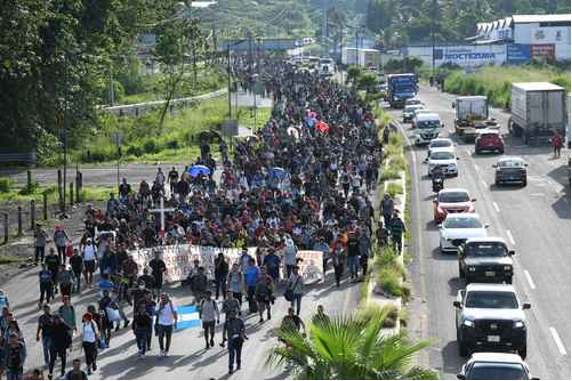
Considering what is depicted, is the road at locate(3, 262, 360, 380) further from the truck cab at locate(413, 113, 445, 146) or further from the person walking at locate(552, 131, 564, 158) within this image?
the truck cab at locate(413, 113, 445, 146)

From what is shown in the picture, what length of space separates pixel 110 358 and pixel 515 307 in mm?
8096

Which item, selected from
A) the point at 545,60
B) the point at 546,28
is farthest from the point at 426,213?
the point at 546,28

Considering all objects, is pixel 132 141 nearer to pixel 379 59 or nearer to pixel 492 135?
pixel 492 135

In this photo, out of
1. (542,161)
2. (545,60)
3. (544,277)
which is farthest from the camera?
(545,60)

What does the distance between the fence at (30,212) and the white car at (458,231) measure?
15.1 m

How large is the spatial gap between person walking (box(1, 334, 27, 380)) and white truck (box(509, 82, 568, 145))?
134ft

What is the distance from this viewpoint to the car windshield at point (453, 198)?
41.8 m

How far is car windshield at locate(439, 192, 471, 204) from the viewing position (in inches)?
1647

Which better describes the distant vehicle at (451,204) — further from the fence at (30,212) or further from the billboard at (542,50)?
the billboard at (542,50)

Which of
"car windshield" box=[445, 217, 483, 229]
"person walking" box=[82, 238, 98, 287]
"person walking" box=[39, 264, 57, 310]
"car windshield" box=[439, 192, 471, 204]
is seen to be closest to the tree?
"car windshield" box=[439, 192, 471, 204]

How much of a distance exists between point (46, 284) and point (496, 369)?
554 inches

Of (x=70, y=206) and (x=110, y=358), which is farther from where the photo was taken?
(x=70, y=206)

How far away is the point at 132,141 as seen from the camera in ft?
260

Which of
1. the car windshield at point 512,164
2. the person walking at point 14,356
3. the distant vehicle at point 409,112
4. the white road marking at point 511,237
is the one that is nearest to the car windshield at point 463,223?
the white road marking at point 511,237
